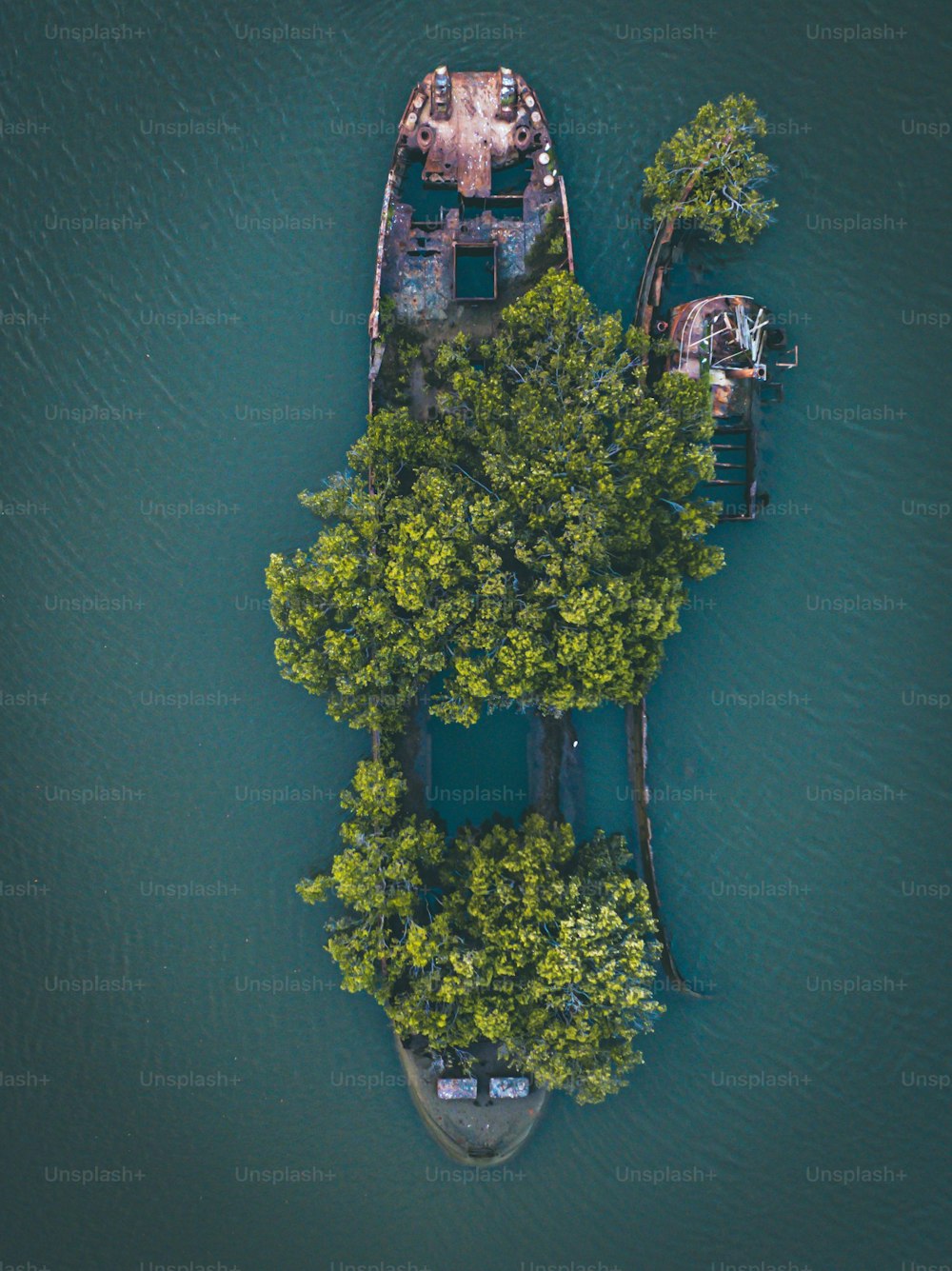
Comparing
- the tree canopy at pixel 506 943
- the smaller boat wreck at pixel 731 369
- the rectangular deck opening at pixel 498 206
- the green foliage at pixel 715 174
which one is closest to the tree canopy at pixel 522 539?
the smaller boat wreck at pixel 731 369

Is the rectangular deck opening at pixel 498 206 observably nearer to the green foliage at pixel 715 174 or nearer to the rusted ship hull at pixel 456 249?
the rusted ship hull at pixel 456 249

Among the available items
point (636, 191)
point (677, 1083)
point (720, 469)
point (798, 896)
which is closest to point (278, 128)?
point (636, 191)

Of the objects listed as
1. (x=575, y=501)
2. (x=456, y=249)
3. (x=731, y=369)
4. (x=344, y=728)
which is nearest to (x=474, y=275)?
(x=456, y=249)

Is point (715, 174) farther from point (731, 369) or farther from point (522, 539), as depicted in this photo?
point (522, 539)

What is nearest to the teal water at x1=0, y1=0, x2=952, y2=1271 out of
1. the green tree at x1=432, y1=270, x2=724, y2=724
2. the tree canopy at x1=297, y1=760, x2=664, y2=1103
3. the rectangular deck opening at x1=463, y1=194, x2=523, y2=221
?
the rectangular deck opening at x1=463, y1=194, x2=523, y2=221

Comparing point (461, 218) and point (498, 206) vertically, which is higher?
point (498, 206)

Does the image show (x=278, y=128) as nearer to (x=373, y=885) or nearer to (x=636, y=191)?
(x=636, y=191)

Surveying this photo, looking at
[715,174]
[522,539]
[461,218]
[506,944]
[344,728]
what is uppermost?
[715,174]
